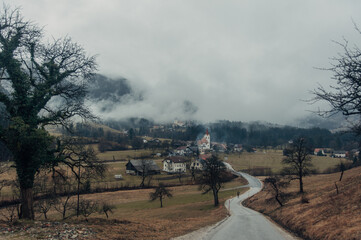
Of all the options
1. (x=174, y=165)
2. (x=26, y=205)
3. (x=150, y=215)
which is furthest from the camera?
(x=174, y=165)

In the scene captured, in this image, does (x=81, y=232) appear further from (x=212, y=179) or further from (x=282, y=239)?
(x=212, y=179)

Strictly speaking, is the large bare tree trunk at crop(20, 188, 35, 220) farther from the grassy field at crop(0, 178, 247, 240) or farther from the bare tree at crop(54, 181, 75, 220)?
the bare tree at crop(54, 181, 75, 220)

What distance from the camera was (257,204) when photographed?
169 ft

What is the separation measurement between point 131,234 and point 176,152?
16777cm

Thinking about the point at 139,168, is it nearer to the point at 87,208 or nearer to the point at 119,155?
the point at 119,155

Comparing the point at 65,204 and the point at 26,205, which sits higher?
the point at 26,205

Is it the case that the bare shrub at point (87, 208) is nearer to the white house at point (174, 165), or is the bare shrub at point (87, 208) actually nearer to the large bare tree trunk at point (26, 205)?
the large bare tree trunk at point (26, 205)

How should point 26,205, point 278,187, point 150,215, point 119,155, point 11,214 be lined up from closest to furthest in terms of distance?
point 26,205 < point 11,214 < point 278,187 < point 150,215 < point 119,155

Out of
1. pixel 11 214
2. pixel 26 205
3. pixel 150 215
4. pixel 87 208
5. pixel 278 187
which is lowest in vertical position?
pixel 150 215

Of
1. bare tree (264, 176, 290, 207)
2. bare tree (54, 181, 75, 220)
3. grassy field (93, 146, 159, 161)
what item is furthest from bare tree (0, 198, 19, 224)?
grassy field (93, 146, 159, 161)

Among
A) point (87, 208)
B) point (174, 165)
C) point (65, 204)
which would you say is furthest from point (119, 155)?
point (87, 208)

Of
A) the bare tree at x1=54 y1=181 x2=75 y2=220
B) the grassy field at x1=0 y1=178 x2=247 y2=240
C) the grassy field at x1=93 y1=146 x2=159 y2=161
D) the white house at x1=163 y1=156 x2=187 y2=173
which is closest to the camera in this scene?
the grassy field at x1=0 y1=178 x2=247 y2=240

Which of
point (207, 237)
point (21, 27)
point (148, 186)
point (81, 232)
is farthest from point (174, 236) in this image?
point (148, 186)

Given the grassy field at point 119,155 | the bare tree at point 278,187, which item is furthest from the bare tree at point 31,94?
the grassy field at point 119,155
